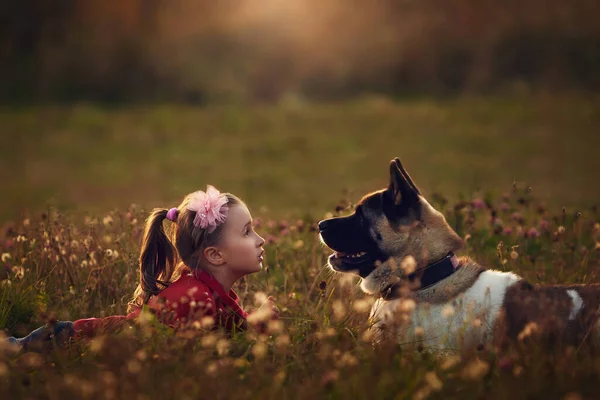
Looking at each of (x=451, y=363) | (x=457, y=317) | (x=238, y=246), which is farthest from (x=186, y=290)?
(x=451, y=363)

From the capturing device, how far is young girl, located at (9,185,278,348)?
5.07 meters

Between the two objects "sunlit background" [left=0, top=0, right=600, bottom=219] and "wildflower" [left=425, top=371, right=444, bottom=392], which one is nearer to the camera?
"wildflower" [left=425, top=371, right=444, bottom=392]

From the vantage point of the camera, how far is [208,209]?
5141mm

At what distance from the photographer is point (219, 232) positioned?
5.25 meters

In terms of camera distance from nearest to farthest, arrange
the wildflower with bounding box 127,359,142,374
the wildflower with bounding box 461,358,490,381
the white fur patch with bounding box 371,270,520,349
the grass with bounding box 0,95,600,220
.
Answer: the wildflower with bounding box 461,358,490,381, the wildflower with bounding box 127,359,142,374, the white fur patch with bounding box 371,270,520,349, the grass with bounding box 0,95,600,220

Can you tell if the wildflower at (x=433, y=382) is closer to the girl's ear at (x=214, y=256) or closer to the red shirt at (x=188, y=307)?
the red shirt at (x=188, y=307)

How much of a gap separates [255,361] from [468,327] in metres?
1.46

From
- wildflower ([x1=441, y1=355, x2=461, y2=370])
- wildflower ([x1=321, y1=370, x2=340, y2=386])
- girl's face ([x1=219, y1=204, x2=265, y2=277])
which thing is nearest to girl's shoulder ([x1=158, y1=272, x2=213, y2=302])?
girl's face ([x1=219, y1=204, x2=265, y2=277])

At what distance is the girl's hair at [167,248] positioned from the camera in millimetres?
5254

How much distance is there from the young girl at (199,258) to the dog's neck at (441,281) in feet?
3.02

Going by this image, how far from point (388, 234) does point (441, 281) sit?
1.61 ft

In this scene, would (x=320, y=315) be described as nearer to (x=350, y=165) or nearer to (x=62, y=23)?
(x=350, y=165)

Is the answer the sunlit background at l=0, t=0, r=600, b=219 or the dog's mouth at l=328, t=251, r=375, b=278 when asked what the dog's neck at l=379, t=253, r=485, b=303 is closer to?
the dog's mouth at l=328, t=251, r=375, b=278

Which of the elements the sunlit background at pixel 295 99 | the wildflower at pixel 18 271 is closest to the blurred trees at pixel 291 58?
the sunlit background at pixel 295 99
